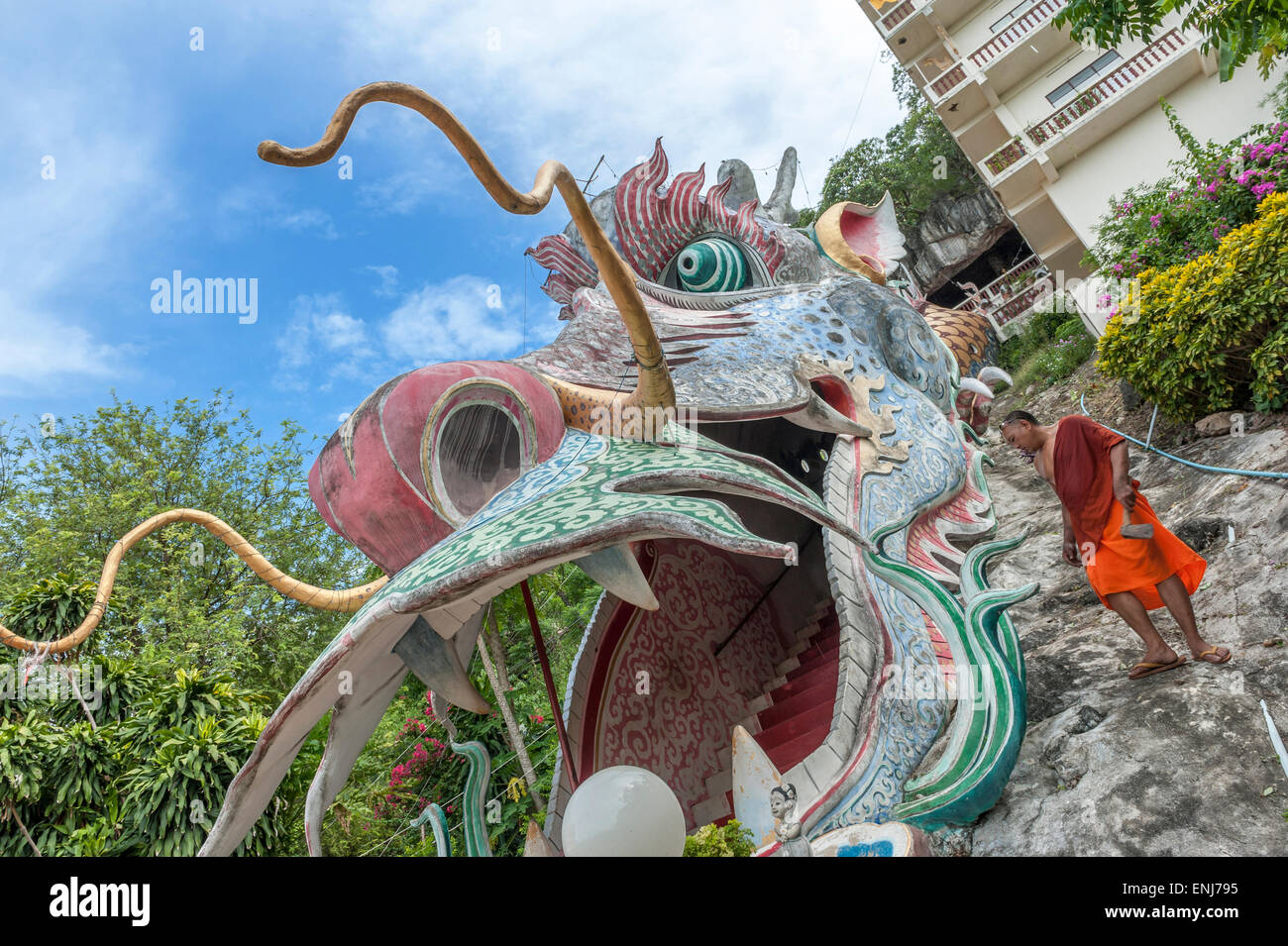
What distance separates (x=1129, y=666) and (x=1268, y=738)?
41.0 inches

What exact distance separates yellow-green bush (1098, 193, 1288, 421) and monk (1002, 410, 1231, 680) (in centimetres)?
264

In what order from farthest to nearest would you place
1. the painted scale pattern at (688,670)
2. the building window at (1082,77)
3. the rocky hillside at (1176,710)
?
the building window at (1082,77) → the painted scale pattern at (688,670) → the rocky hillside at (1176,710)

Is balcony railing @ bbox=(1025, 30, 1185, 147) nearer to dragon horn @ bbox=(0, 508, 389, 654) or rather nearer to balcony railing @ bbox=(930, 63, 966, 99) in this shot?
balcony railing @ bbox=(930, 63, 966, 99)

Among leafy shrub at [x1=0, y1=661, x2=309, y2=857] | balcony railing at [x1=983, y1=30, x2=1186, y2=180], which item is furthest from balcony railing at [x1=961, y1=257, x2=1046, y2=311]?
leafy shrub at [x1=0, y1=661, x2=309, y2=857]

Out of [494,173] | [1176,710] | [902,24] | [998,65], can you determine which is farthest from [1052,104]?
[494,173]

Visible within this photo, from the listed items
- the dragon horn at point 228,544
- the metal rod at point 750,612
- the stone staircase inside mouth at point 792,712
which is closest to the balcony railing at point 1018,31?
the metal rod at point 750,612

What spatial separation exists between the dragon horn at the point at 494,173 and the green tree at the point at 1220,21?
2.59 metres

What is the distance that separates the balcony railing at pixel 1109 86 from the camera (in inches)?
572

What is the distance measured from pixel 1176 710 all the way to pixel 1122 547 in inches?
27.1

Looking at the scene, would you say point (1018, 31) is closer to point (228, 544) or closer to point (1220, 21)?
point (1220, 21)

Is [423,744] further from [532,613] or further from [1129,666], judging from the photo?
[1129,666]

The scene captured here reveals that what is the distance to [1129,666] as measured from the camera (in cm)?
424

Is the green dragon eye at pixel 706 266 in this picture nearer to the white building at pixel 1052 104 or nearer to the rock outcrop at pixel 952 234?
the white building at pixel 1052 104
